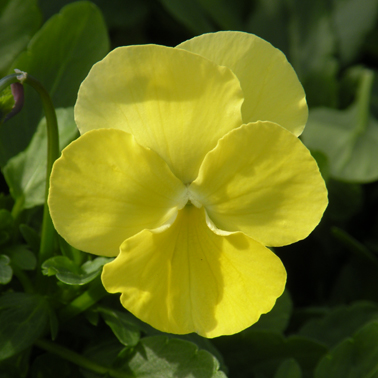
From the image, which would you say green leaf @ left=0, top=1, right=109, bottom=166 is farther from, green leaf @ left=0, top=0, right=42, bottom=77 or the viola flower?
the viola flower

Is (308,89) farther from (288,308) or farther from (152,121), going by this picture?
(152,121)

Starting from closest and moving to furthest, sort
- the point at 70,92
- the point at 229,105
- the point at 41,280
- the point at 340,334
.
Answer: the point at 229,105 → the point at 41,280 → the point at 70,92 → the point at 340,334

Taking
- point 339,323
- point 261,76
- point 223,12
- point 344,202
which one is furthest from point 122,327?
point 223,12

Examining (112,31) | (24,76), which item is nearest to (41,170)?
(24,76)

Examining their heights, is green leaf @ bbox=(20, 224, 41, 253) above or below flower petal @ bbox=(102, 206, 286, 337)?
below

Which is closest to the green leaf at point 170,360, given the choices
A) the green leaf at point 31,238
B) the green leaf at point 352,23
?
the green leaf at point 31,238

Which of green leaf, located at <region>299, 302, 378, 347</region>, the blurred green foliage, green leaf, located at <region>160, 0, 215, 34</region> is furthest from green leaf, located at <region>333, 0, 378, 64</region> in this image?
green leaf, located at <region>299, 302, 378, 347</region>

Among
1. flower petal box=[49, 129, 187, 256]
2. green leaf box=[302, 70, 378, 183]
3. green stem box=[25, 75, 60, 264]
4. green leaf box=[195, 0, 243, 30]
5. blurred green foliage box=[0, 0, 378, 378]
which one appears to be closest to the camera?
flower petal box=[49, 129, 187, 256]
